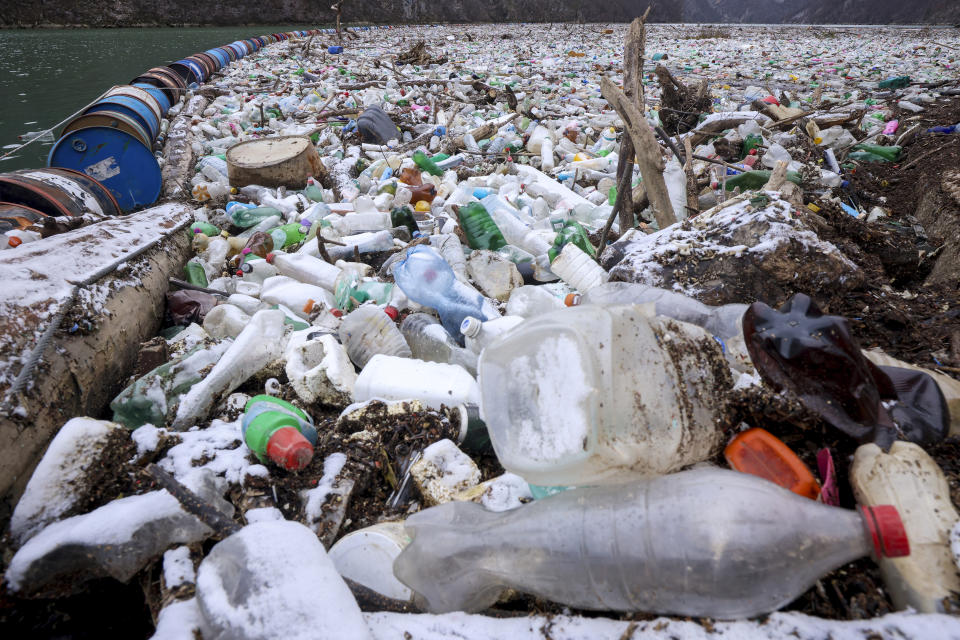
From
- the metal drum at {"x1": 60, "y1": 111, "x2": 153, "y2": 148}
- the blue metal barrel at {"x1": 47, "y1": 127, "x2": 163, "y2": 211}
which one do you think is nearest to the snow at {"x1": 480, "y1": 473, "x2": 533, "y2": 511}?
the blue metal barrel at {"x1": 47, "y1": 127, "x2": 163, "y2": 211}

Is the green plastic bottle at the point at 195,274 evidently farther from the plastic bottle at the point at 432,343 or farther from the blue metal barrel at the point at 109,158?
the blue metal barrel at the point at 109,158

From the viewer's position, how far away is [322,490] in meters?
1.25

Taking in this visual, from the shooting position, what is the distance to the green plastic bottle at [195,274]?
2496 millimetres

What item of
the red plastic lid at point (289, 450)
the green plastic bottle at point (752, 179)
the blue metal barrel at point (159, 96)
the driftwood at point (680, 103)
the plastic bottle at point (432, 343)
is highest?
the blue metal barrel at point (159, 96)

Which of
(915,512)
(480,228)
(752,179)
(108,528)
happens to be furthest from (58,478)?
(752,179)

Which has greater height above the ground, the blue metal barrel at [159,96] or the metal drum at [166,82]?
the metal drum at [166,82]

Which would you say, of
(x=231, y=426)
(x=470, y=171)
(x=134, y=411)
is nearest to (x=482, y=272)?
(x=231, y=426)

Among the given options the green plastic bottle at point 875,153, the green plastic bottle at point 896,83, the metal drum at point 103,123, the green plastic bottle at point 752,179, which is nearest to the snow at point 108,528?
the green plastic bottle at point 752,179

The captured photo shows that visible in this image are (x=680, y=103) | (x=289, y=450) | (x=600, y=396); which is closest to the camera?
(x=600, y=396)

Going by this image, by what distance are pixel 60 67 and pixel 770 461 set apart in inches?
577

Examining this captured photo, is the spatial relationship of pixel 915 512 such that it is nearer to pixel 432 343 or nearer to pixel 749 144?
pixel 432 343

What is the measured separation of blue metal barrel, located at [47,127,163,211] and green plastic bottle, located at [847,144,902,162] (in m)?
5.74

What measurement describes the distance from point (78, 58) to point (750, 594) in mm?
16428

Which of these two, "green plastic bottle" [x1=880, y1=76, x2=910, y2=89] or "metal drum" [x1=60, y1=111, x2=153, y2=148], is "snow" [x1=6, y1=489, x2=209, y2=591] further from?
"green plastic bottle" [x1=880, y1=76, x2=910, y2=89]
